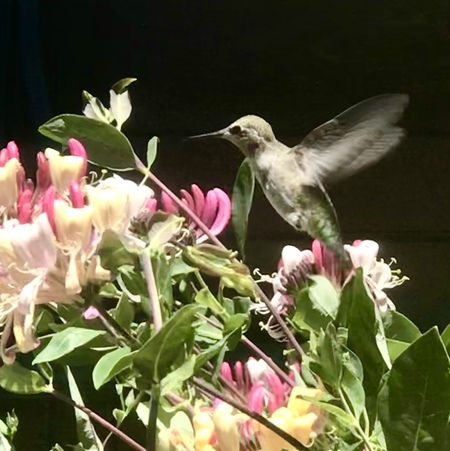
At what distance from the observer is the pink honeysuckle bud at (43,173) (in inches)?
15.3

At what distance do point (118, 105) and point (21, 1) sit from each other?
4.62 ft

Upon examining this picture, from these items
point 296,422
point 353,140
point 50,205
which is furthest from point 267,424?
point 353,140

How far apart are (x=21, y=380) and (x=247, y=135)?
27 cm

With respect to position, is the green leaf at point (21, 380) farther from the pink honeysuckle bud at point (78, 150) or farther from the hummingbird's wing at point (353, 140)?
the hummingbird's wing at point (353, 140)

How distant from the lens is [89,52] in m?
1.82

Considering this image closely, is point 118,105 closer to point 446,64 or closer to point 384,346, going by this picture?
point 384,346

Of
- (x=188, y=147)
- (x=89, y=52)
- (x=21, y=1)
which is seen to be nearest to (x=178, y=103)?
(x=188, y=147)

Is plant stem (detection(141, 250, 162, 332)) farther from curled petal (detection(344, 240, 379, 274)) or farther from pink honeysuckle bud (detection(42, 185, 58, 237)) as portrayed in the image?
curled petal (detection(344, 240, 379, 274))

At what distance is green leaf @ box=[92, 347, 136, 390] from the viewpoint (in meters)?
0.32

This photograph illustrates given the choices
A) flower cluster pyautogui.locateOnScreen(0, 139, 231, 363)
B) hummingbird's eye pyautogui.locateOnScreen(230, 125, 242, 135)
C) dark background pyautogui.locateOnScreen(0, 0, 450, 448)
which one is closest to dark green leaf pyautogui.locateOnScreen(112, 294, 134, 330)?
flower cluster pyautogui.locateOnScreen(0, 139, 231, 363)

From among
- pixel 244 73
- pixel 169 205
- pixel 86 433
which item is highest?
pixel 169 205

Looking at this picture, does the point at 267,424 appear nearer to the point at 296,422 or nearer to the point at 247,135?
the point at 296,422

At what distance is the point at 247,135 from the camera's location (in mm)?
607

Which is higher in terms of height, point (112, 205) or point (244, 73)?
point (112, 205)
